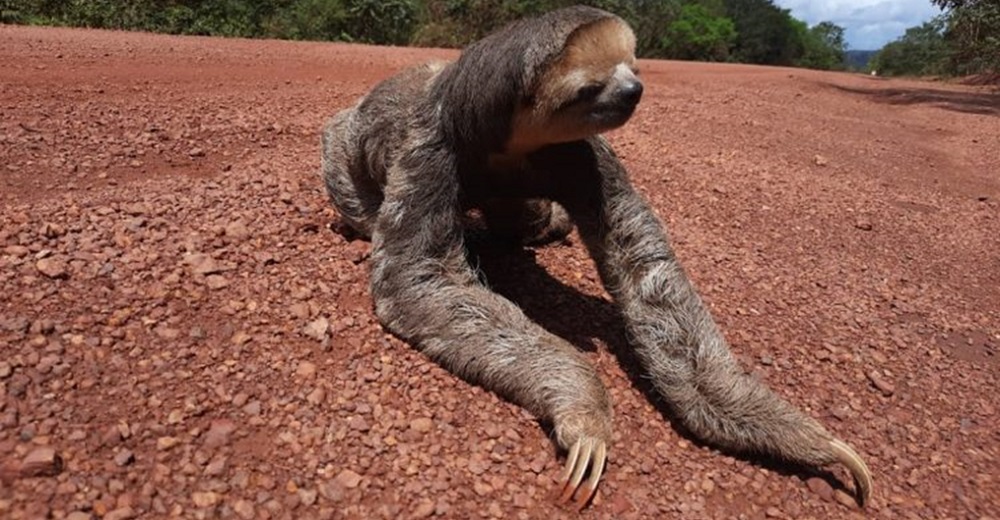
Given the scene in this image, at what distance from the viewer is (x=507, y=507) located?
274cm

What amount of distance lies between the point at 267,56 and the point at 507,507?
456 inches

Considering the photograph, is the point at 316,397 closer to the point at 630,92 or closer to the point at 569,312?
the point at 569,312

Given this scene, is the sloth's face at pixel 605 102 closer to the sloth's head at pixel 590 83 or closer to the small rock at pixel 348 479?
the sloth's head at pixel 590 83

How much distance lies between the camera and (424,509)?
8.71 feet

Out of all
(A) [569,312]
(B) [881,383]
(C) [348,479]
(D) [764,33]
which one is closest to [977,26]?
(B) [881,383]

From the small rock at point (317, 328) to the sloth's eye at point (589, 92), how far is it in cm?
170

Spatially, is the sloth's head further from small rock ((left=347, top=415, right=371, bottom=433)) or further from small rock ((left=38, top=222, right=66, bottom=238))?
small rock ((left=38, top=222, right=66, bottom=238))

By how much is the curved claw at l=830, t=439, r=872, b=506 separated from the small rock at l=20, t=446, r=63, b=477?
3050 mm

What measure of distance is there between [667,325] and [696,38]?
3692 centimetres

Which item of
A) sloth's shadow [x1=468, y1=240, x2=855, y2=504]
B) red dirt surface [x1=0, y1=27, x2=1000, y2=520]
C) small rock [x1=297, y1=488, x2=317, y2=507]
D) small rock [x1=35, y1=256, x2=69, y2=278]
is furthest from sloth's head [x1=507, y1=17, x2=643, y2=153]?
small rock [x1=35, y1=256, x2=69, y2=278]

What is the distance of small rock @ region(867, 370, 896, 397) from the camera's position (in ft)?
12.5

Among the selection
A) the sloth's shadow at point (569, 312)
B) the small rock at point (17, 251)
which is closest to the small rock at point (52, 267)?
the small rock at point (17, 251)

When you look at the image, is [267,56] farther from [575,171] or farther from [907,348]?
[907,348]

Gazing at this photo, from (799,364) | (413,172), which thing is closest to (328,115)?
(413,172)
